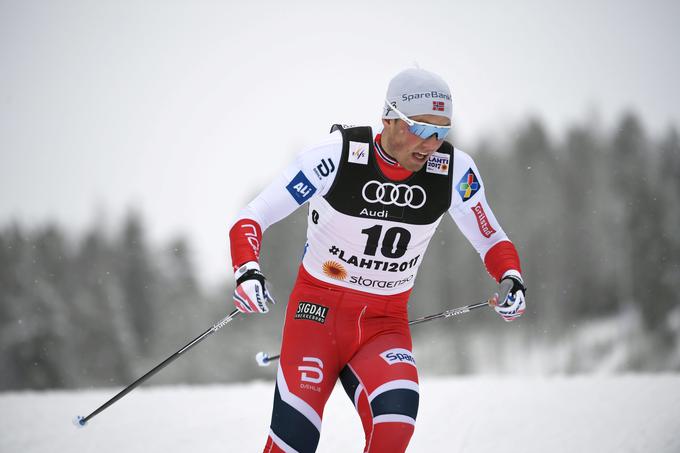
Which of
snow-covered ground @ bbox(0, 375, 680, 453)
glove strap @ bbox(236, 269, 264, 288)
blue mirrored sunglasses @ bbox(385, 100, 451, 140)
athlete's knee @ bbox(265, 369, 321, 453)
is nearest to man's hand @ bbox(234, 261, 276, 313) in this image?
glove strap @ bbox(236, 269, 264, 288)

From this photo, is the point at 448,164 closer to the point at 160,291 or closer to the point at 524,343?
the point at 524,343

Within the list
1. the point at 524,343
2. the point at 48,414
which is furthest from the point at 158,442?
the point at 524,343

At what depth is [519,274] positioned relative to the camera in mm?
4039

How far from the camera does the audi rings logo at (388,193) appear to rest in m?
3.68

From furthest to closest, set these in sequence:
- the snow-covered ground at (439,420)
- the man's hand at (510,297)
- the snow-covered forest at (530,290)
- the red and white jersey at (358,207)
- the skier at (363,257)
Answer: the snow-covered forest at (530,290)
the snow-covered ground at (439,420)
the man's hand at (510,297)
the red and white jersey at (358,207)
the skier at (363,257)

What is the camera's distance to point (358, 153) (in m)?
3.73

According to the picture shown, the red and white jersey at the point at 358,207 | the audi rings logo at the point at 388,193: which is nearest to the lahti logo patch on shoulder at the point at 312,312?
the red and white jersey at the point at 358,207

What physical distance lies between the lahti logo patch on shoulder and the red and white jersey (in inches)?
6.8

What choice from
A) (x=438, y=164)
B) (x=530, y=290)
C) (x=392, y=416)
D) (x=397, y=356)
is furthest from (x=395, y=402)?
(x=530, y=290)

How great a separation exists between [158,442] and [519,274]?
149 inches

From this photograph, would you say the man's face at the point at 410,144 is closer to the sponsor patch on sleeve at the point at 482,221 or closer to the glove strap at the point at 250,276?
the sponsor patch on sleeve at the point at 482,221

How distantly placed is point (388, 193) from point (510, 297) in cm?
97

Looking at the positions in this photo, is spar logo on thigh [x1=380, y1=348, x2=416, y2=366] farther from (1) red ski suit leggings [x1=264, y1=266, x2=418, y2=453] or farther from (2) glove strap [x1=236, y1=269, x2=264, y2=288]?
(2) glove strap [x1=236, y1=269, x2=264, y2=288]

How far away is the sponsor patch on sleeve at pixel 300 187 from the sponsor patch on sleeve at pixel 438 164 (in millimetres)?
687
